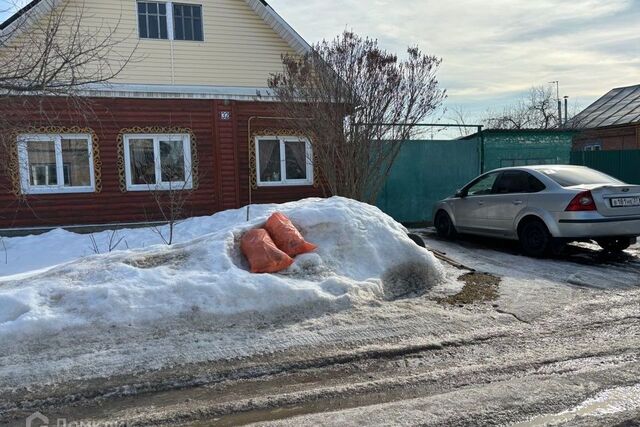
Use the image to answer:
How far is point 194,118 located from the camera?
11.8m

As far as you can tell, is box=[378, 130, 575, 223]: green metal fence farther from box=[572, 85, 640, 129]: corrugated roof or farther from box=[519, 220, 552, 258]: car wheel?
box=[572, 85, 640, 129]: corrugated roof

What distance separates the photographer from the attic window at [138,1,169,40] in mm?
14539

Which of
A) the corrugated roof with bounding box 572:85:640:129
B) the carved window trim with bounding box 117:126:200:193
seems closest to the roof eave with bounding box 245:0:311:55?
the carved window trim with bounding box 117:126:200:193

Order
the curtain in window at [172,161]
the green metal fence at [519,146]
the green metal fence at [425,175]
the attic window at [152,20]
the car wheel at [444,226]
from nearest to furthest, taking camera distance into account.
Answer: the car wheel at [444,226], the curtain in window at [172,161], the green metal fence at [425,175], the green metal fence at [519,146], the attic window at [152,20]

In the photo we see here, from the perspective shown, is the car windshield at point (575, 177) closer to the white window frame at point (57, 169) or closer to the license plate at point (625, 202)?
the license plate at point (625, 202)

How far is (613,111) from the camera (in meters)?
29.2

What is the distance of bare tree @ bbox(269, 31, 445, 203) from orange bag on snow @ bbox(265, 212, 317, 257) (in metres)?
3.28

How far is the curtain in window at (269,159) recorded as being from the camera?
12.4 m

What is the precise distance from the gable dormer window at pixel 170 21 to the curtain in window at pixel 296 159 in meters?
5.22

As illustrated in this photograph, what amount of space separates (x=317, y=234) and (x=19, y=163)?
7.90 metres

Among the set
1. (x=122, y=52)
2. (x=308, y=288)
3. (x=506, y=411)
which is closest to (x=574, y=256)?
(x=308, y=288)

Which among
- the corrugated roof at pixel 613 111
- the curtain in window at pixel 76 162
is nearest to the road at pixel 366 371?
the curtain in window at pixel 76 162

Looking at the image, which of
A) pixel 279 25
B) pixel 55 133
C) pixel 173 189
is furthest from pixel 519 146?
pixel 55 133

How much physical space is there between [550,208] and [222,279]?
215 inches
